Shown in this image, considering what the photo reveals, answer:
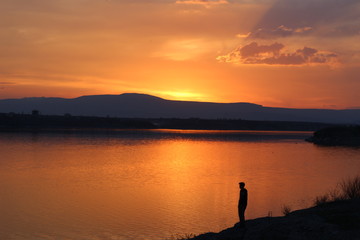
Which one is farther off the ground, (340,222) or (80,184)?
(340,222)

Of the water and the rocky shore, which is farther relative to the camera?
the water

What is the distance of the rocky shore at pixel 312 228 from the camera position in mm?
15512

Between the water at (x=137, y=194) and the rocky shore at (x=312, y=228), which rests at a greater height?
the rocky shore at (x=312, y=228)

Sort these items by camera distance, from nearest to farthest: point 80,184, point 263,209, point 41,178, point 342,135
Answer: point 263,209 < point 80,184 < point 41,178 < point 342,135

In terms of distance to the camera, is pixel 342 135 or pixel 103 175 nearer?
pixel 103 175

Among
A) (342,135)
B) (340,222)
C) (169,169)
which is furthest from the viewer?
(342,135)

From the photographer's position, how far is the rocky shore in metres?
15.5

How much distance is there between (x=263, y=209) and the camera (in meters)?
30.1

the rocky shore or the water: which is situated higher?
the rocky shore

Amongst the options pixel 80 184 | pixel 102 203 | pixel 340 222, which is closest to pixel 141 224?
pixel 102 203

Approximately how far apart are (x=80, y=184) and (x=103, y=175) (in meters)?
6.79

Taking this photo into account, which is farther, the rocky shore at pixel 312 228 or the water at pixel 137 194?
the water at pixel 137 194

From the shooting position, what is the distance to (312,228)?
16.2 metres

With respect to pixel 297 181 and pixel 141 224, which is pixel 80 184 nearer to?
pixel 141 224
